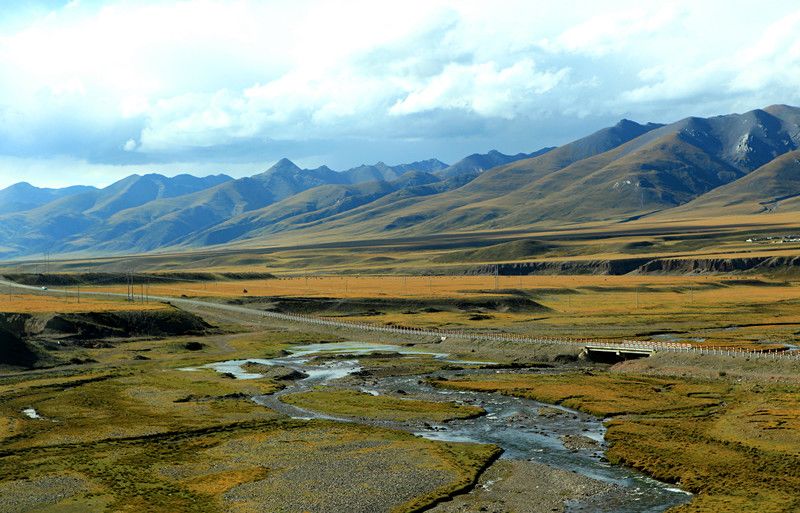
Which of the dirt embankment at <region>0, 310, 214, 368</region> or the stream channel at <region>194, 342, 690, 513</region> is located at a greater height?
the dirt embankment at <region>0, 310, 214, 368</region>

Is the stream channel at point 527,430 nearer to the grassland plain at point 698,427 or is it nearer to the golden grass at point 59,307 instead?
the grassland plain at point 698,427

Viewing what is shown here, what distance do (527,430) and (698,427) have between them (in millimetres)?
14699

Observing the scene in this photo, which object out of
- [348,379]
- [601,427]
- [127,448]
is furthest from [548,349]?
[127,448]

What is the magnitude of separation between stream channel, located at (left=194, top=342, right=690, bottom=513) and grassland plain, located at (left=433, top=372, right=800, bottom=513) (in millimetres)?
1741

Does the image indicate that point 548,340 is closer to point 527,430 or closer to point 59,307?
point 527,430

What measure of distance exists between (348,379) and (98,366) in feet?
129

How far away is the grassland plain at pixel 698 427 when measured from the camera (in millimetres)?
56250

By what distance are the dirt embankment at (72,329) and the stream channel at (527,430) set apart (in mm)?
27628

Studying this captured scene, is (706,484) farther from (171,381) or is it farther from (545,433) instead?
(171,381)

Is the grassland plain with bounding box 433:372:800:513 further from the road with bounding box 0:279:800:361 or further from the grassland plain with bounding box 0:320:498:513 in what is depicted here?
the grassland plain with bounding box 0:320:498:513

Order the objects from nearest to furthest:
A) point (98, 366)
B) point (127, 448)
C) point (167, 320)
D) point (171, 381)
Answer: point (127, 448) < point (171, 381) < point (98, 366) < point (167, 320)

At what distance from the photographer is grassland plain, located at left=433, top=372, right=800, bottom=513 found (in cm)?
5625

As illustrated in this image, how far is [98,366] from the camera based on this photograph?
403 ft

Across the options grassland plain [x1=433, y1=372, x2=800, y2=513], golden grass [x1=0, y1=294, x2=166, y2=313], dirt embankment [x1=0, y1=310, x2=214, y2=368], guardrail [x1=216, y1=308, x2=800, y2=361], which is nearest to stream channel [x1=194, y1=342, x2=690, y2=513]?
grassland plain [x1=433, y1=372, x2=800, y2=513]
